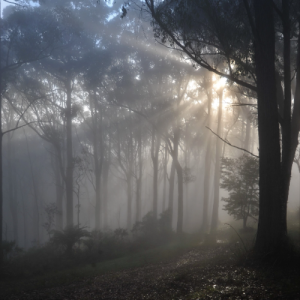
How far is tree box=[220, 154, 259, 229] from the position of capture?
1402 centimetres

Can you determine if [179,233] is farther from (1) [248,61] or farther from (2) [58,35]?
(2) [58,35]

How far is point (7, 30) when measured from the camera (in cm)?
1589

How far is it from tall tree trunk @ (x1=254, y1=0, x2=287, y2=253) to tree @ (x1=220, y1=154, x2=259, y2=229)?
25.4 feet

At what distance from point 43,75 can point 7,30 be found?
19.7 feet

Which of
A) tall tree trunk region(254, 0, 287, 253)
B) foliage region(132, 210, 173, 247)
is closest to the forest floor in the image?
tall tree trunk region(254, 0, 287, 253)

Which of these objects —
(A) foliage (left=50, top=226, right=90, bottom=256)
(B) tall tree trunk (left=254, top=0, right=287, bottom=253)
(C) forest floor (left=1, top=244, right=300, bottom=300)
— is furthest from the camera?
(A) foliage (left=50, top=226, right=90, bottom=256)

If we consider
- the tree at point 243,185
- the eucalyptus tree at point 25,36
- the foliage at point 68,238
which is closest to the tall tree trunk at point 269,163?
the tree at point 243,185

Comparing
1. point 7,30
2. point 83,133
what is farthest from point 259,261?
point 83,133

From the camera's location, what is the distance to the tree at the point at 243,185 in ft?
46.0

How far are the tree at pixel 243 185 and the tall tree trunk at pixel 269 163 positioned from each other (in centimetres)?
773

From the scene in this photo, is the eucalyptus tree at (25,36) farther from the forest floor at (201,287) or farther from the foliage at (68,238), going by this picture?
the forest floor at (201,287)

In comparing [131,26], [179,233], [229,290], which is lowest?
[179,233]

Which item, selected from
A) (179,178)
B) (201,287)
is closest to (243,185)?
(179,178)

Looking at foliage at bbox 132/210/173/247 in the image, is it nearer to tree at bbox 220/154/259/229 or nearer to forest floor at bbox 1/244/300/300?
tree at bbox 220/154/259/229
